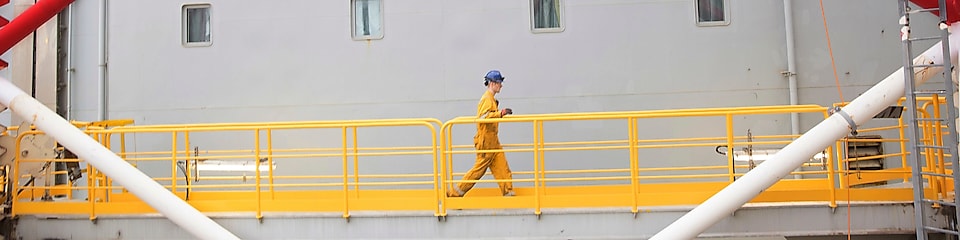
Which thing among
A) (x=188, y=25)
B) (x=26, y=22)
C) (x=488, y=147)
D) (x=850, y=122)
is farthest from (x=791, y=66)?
(x=26, y=22)

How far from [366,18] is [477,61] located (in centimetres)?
146

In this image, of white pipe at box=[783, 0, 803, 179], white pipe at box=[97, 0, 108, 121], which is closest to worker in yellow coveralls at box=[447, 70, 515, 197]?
white pipe at box=[783, 0, 803, 179]

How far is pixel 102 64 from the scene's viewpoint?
771 cm

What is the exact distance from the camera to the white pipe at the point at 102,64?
7.69 m

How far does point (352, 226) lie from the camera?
5051 millimetres

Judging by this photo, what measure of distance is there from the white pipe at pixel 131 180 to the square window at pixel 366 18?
3.33 meters

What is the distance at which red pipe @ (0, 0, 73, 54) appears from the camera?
16.3ft

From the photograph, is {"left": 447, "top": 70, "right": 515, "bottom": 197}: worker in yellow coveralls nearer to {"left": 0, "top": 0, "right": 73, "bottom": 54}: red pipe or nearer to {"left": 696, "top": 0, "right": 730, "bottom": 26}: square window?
{"left": 696, "top": 0, "right": 730, "bottom": 26}: square window

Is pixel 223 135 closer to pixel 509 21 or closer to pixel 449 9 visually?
pixel 449 9

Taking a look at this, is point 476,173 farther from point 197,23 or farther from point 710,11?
point 197,23

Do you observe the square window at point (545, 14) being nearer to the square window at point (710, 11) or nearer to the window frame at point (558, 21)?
the window frame at point (558, 21)

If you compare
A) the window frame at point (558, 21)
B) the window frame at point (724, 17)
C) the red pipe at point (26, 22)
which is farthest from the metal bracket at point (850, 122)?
the red pipe at point (26, 22)

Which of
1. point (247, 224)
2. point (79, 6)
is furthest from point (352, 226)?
point (79, 6)

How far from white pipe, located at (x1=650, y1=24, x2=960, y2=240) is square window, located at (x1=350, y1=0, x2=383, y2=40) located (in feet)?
14.8
